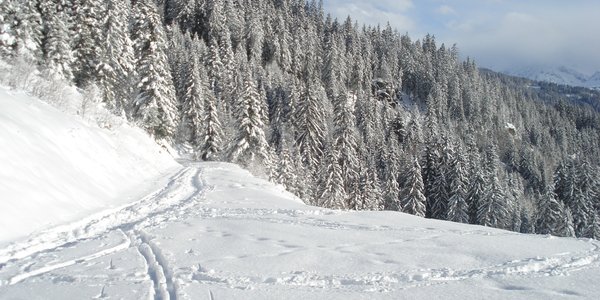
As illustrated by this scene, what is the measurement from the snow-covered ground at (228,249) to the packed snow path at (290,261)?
0.03 metres

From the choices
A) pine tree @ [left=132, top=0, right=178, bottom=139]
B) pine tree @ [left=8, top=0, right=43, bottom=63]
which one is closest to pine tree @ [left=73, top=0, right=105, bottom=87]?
pine tree @ [left=132, top=0, right=178, bottom=139]

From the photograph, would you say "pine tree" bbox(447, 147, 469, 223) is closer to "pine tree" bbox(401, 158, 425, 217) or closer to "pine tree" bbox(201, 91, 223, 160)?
"pine tree" bbox(401, 158, 425, 217)

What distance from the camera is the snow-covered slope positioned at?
10.8 meters

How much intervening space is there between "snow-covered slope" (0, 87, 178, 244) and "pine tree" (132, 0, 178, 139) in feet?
45.2

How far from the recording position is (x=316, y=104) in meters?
58.6

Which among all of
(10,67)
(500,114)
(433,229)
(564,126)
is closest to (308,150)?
(10,67)

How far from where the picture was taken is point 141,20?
39219 mm

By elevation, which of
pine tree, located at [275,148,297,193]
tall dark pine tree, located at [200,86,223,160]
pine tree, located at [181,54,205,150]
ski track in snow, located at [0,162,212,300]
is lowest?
ski track in snow, located at [0,162,212,300]

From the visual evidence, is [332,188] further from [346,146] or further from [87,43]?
[87,43]

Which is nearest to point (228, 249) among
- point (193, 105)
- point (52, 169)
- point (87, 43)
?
point (52, 169)

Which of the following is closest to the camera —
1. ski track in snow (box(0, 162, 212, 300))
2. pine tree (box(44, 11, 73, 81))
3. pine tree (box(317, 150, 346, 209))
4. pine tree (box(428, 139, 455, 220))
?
ski track in snow (box(0, 162, 212, 300))

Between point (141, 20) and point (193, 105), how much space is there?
1454 cm

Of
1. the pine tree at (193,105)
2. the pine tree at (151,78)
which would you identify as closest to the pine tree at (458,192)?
the pine tree at (193,105)

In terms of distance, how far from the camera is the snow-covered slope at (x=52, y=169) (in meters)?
10.8
